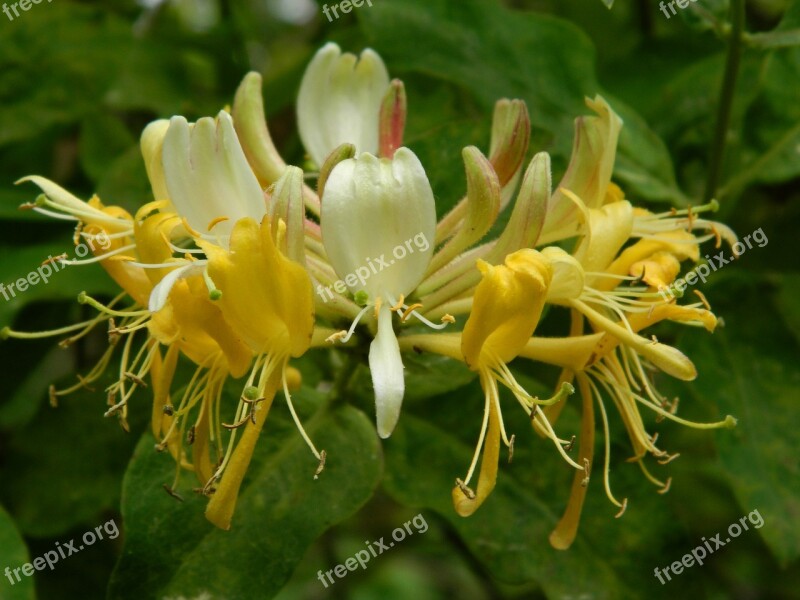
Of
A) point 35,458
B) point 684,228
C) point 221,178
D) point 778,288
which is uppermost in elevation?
point 221,178

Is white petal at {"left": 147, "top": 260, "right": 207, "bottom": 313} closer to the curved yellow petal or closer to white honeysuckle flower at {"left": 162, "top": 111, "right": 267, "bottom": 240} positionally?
white honeysuckle flower at {"left": 162, "top": 111, "right": 267, "bottom": 240}

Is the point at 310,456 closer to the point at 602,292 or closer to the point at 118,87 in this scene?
the point at 602,292

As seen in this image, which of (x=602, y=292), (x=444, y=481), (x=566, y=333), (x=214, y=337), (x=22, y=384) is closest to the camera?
(x=214, y=337)

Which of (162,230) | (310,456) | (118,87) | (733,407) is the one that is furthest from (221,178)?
(118,87)

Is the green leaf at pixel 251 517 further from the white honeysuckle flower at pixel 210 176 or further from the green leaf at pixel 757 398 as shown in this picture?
the green leaf at pixel 757 398

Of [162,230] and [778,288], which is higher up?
[162,230]

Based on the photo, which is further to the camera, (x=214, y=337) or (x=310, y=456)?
(x=310, y=456)

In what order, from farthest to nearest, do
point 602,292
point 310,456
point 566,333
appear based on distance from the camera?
point 566,333 → point 310,456 → point 602,292

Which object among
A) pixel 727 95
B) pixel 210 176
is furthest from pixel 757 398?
pixel 210 176
